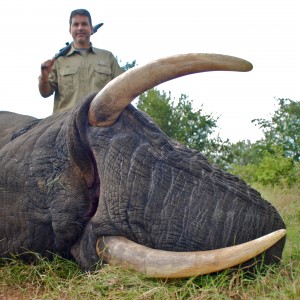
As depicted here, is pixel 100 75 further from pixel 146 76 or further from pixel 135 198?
pixel 135 198

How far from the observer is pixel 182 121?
73.3ft

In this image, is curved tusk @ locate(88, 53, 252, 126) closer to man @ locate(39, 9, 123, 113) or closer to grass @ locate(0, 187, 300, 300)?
grass @ locate(0, 187, 300, 300)

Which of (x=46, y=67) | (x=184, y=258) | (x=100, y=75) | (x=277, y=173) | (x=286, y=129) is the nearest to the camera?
(x=184, y=258)

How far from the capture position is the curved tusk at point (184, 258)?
10.6 ft

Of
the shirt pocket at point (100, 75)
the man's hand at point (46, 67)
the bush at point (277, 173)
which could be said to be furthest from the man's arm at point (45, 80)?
the bush at point (277, 173)

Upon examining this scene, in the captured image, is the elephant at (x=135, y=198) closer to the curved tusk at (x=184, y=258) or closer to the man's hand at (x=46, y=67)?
the curved tusk at (x=184, y=258)

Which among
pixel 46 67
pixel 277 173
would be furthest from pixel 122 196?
pixel 277 173

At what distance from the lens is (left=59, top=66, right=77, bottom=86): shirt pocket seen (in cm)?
621

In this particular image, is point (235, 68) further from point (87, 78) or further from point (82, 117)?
point (87, 78)

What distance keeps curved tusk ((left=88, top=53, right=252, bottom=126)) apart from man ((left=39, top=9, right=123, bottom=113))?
90.6 inches

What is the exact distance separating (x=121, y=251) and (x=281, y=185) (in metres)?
10.0

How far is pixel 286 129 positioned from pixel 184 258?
693 inches

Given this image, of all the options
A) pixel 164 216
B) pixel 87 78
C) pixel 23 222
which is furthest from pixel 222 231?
pixel 87 78

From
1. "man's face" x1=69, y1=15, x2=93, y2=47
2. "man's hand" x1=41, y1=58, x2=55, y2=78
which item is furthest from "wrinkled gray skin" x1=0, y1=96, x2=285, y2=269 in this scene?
"man's face" x1=69, y1=15, x2=93, y2=47
